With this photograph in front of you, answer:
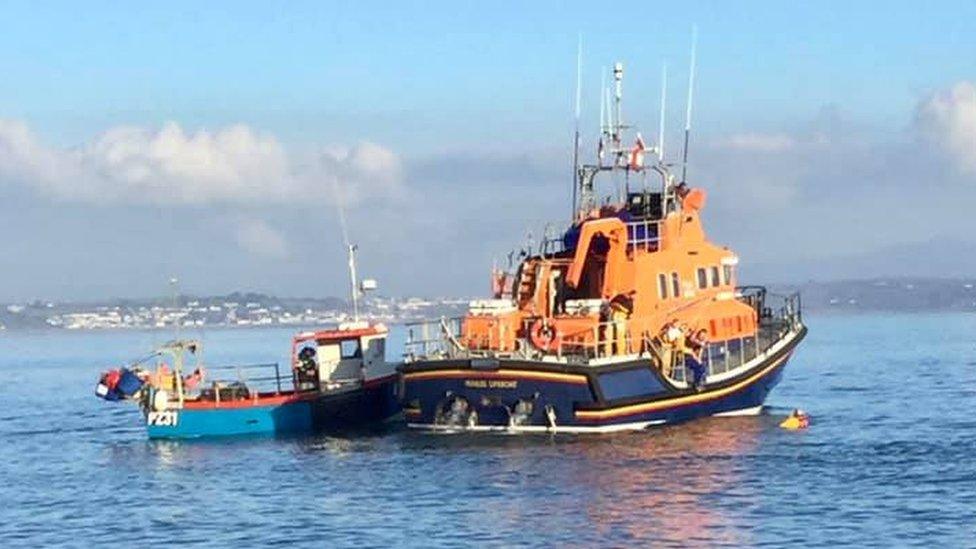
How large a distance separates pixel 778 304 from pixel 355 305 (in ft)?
40.9

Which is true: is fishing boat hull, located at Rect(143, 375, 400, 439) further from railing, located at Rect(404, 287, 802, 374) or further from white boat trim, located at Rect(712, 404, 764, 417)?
white boat trim, located at Rect(712, 404, 764, 417)

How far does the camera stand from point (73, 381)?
288ft

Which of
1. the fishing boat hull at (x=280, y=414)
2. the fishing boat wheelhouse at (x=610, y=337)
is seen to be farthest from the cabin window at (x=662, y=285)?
the fishing boat hull at (x=280, y=414)

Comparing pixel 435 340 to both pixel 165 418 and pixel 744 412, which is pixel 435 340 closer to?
pixel 165 418

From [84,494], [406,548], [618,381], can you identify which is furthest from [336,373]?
[406,548]

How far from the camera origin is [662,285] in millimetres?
43219

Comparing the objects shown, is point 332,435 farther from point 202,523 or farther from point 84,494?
point 202,523

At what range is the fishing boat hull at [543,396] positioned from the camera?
39.0 meters

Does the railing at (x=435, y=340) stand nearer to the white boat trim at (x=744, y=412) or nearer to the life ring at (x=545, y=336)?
the life ring at (x=545, y=336)

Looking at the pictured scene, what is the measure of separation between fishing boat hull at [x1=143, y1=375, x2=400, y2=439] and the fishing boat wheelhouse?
231cm

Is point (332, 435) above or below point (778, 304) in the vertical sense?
below

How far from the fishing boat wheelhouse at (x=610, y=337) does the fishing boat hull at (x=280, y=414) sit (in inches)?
91.0

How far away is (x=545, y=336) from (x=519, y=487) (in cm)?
971

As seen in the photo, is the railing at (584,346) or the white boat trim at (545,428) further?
the railing at (584,346)
